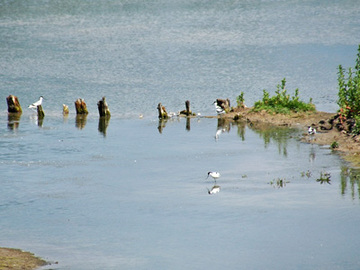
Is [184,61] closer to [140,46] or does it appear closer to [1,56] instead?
[140,46]

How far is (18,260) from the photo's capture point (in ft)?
44.1

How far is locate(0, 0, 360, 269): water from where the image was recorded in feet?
47.6

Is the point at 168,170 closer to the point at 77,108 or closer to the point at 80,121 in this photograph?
the point at 80,121

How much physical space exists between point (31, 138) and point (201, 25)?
49.9 metres

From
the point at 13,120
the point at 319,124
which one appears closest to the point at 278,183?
the point at 319,124

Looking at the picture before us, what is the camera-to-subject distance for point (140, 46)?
64.8 meters

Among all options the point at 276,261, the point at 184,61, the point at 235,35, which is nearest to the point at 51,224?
the point at 276,261

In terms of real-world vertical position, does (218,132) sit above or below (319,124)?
below

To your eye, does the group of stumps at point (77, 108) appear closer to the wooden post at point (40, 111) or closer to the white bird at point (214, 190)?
the wooden post at point (40, 111)

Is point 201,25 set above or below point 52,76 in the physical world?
above

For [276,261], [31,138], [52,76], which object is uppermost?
[52,76]

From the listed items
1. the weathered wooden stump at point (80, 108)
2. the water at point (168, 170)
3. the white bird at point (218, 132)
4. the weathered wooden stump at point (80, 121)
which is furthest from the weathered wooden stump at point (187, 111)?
the weathered wooden stump at point (80, 108)

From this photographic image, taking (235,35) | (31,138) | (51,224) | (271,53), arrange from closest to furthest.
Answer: (51,224), (31,138), (271,53), (235,35)

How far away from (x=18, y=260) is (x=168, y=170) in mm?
9312
